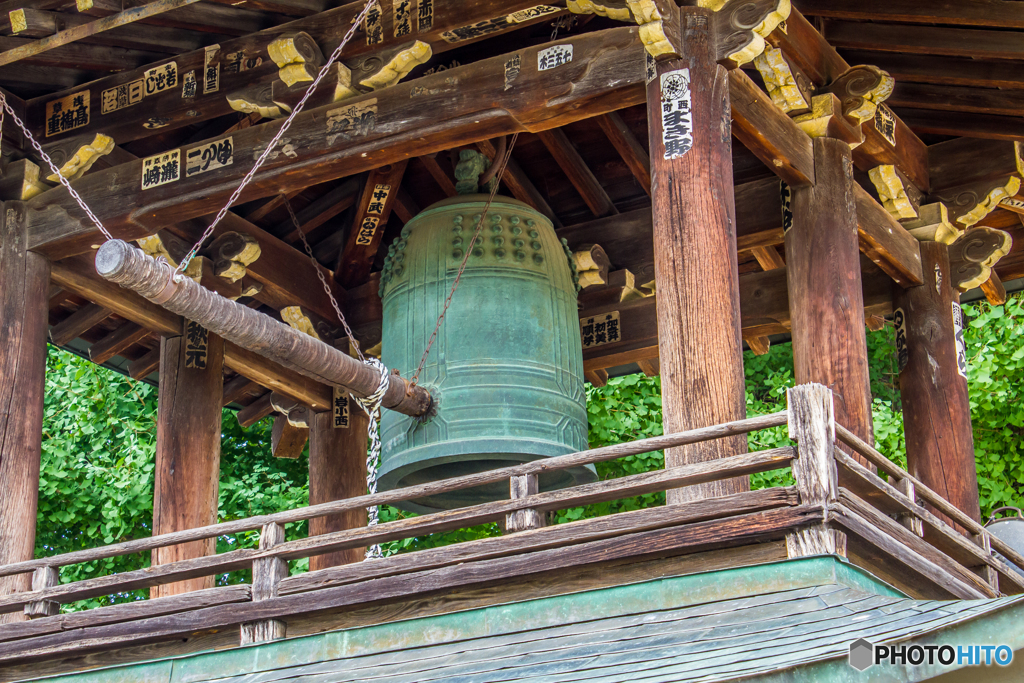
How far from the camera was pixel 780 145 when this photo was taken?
7426 mm

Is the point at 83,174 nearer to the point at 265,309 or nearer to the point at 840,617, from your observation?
the point at 265,309

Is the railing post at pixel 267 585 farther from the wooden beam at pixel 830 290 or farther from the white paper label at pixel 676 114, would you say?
the wooden beam at pixel 830 290

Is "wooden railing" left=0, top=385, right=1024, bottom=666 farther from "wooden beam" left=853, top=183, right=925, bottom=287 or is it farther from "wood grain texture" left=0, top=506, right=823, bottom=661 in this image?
"wooden beam" left=853, top=183, right=925, bottom=287

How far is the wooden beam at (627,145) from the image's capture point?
8906 millimetres

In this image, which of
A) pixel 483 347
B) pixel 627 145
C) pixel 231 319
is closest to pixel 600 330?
pixel 627 145

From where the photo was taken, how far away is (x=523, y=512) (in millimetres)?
6023

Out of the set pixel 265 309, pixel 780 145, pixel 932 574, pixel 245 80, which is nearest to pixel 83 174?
pixel 245 80

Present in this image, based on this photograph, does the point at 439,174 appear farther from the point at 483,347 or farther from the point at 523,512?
the point at 523,512

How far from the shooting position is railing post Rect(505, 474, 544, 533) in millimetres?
6008

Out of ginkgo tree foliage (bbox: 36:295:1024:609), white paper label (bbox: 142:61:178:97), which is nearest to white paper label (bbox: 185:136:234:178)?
white paper label (bbox: 142:61:178:97)

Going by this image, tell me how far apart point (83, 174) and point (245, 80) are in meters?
1.25

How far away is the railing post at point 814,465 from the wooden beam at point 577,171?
4.23m

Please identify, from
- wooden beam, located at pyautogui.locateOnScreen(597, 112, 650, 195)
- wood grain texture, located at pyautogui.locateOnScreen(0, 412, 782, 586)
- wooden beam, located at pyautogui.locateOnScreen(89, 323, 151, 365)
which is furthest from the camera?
wooden beam, located at pyautogui.locateOnScreen(89, 323, 151, 365)

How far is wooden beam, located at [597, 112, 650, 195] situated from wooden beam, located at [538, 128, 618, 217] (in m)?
0.39
